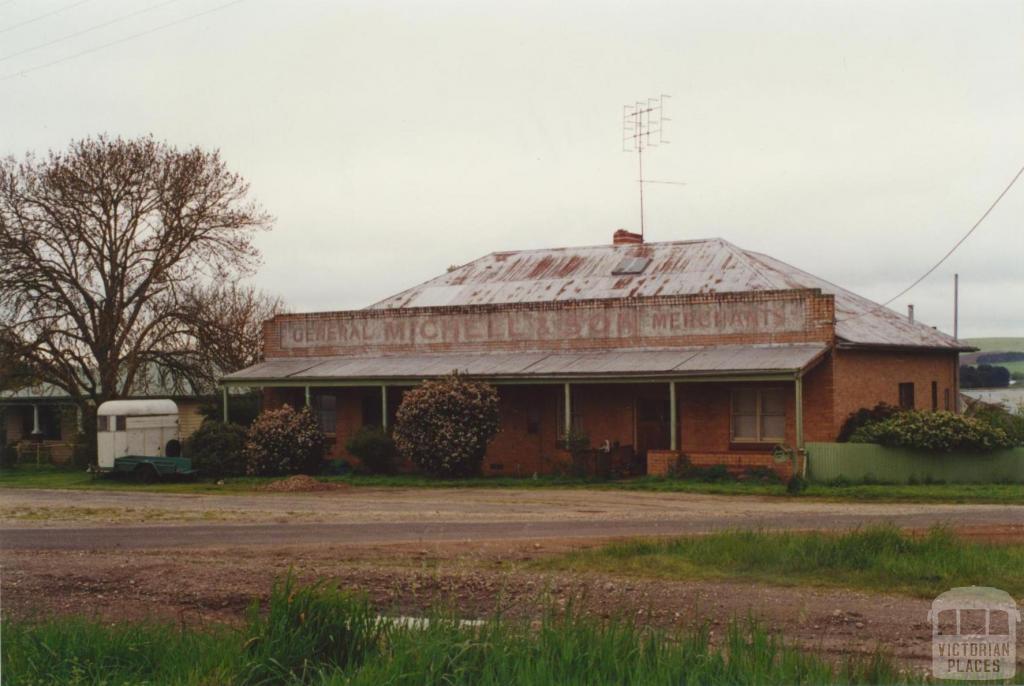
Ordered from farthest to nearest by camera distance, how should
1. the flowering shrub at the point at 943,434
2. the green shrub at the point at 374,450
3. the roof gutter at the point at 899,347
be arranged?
the green shrub at the point at 374,450 → the roof gutter at the point at 899,347 → the flowering shrub at the point at 943,434

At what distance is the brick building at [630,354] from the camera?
91.1ft

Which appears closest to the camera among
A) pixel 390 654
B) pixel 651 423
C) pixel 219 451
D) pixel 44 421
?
pixel 390 654

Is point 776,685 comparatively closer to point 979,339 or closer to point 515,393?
point 515,393

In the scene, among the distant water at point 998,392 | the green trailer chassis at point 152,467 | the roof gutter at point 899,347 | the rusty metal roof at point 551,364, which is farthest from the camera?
the distant water at point 998,392

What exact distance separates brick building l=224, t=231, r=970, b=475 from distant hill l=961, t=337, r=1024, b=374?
30.6m

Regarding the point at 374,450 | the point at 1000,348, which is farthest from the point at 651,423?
the point at 1000,348

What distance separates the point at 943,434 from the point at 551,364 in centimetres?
950

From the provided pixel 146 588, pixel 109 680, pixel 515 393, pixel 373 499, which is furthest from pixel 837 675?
pixel 515 393

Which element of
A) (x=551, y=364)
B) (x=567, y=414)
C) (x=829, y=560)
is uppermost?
(x=551, y=364)

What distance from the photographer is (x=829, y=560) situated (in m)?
13.1

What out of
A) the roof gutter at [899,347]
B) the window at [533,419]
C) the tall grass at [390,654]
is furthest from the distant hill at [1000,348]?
the tall grass at [390,654]

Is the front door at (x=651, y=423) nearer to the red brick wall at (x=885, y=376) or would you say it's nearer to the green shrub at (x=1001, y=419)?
the red brick wall at (x=885, y=376)

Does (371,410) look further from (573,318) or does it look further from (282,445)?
(573,318)

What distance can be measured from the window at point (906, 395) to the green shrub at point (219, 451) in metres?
16.8
